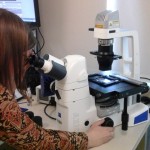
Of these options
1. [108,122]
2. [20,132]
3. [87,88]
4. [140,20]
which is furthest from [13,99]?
[140,20]

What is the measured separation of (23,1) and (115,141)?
1202 mm

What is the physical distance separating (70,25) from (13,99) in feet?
3.70

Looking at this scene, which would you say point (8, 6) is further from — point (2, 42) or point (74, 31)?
point (2, 42)

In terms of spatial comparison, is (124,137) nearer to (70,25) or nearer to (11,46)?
(11,46)

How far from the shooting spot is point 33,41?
935 millimetres

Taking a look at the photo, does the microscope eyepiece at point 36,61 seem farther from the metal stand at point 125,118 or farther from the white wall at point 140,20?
the white wall at point 140,20

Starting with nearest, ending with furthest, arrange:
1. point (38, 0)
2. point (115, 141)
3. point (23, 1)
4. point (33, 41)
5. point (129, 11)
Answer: point (33, 41), point (115, 141), point (129, 11), point (23, 1), point (38, 0)

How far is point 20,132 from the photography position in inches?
32.1

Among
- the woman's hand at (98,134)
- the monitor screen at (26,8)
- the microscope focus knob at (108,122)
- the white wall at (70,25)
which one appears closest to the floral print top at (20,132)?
the woman's hand at (98,134)

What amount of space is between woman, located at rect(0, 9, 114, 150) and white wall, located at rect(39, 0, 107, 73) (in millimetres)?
964

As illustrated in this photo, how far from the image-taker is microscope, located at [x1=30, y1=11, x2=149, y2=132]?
3.28 feet

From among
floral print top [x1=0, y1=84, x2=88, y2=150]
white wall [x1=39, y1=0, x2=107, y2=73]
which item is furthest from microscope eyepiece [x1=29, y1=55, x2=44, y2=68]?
white wall [x1=39, y1=0, x2=107, y2=73]

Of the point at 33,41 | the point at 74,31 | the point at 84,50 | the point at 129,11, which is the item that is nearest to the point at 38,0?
the point at 74,31

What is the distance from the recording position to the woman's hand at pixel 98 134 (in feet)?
3.28
